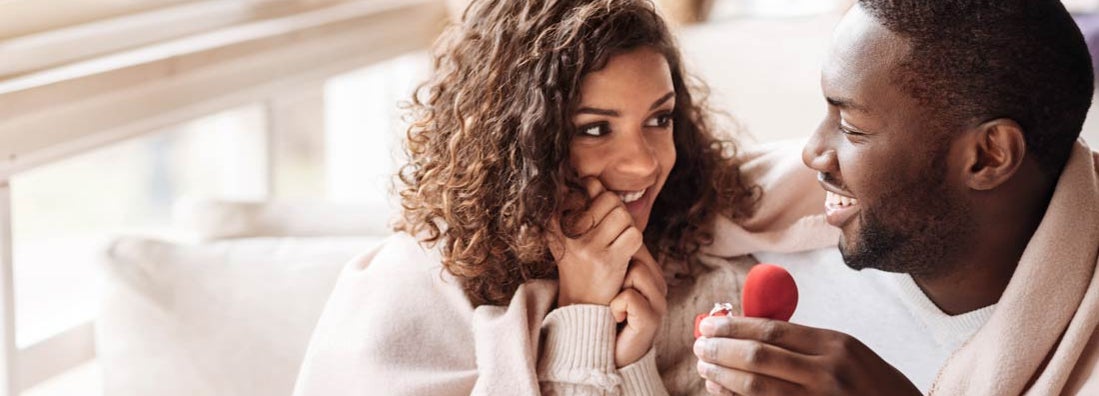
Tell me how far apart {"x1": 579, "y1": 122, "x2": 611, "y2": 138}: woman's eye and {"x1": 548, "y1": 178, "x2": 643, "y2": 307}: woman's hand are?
0.19 feet

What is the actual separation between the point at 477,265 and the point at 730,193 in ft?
1.25

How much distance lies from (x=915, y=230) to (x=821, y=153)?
0.45 ft

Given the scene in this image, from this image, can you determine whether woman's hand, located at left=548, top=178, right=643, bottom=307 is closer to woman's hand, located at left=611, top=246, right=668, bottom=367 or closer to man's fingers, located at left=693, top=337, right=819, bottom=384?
woman's hand, located at left=611, top=246, right=668, bottom=367

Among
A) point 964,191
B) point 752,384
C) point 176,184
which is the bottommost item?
point 176,184

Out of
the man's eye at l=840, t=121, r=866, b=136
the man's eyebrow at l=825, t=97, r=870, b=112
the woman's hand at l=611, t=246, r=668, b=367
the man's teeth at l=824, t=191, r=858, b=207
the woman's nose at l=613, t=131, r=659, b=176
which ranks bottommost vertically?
the woman's hand at l=611, t=246, r=668, b=367

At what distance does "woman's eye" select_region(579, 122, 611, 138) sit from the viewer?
5.02 feet

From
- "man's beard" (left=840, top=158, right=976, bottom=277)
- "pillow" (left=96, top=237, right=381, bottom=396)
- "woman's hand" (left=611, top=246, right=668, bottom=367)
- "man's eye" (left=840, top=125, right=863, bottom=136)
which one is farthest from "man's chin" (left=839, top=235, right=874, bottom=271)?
"pillow" (left=96, top=237, right=381, bottom=396)

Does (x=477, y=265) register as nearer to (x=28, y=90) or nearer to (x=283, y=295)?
(x=283, y=295)

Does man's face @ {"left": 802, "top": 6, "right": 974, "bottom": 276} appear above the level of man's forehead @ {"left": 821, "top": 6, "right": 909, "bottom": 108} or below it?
below

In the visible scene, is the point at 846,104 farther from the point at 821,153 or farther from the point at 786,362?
the point at 786,362

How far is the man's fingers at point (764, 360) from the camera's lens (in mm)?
1255

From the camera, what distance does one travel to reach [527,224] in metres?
1.53

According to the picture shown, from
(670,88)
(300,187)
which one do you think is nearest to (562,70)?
(670,88)

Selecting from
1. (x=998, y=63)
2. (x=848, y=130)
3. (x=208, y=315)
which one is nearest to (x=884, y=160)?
(x=848, y=130)
